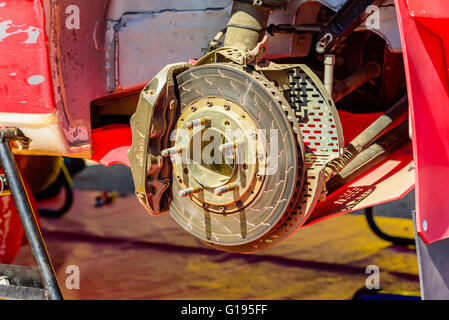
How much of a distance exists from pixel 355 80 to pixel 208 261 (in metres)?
1.59

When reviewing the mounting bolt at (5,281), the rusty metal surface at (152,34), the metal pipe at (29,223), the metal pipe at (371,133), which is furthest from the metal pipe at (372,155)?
the mounting bolt at (5,281)

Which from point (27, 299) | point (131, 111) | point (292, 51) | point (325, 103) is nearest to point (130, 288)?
point (131, 111)

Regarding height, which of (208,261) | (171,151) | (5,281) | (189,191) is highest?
(171,151)

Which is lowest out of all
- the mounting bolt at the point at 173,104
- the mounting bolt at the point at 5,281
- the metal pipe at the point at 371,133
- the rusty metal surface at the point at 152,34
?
the mounting bolt at the point at 5,281

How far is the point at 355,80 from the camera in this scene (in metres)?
2.28

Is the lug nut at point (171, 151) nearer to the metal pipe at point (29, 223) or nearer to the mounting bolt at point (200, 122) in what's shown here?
the mounting bolt at point (200, 122)

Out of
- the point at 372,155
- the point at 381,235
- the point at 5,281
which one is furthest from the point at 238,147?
the point at 381,235

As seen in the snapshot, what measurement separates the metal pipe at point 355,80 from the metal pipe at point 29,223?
1047mm

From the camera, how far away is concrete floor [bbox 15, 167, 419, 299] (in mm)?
3090

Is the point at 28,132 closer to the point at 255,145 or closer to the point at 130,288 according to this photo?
the point at 255,145

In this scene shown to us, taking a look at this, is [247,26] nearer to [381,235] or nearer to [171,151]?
[171,151]

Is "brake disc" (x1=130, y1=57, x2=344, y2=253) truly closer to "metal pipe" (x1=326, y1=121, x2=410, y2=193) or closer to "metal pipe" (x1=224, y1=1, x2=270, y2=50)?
"metal pipe" (x1=224, y1=1, x2=270, y2=50)

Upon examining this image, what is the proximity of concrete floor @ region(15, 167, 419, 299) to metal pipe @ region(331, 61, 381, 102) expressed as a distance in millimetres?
1129

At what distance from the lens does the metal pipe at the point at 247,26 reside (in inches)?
74.2
